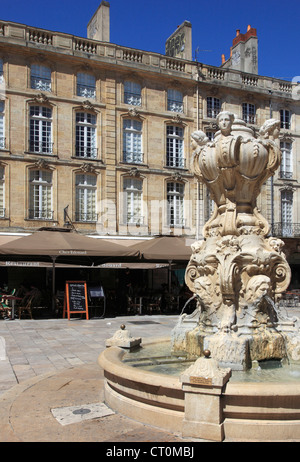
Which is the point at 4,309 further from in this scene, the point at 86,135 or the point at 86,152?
the point at 86,135

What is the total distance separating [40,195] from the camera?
21.9 meters

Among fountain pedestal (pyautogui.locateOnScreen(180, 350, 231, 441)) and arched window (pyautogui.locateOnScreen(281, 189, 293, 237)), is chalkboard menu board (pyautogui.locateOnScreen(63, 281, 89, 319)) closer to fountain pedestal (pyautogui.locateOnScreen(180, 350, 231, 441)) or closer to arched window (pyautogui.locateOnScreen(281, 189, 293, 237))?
fountain pedestal (pyautogui.locateOnScreen(180, 350, 231, 441))

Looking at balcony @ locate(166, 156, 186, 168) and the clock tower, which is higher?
the clock tower

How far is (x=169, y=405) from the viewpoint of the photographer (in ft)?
14.0

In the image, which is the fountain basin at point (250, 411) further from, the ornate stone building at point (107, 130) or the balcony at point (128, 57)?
the balcony at point (128, 57)

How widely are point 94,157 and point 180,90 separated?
619 centimetres

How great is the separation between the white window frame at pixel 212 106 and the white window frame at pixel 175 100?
1.65 metres

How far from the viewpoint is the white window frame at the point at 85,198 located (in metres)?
22.7

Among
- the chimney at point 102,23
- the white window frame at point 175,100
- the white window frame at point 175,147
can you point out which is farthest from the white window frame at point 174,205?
the chimney at point 102,23

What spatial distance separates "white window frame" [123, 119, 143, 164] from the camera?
23938 mm

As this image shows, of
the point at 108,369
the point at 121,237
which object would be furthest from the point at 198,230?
the point at 108,369

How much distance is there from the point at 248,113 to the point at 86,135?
9736 millimetres

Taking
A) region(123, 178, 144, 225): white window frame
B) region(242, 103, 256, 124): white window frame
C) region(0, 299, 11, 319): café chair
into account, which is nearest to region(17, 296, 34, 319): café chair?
region(0, 299, 11, 319): café chair
